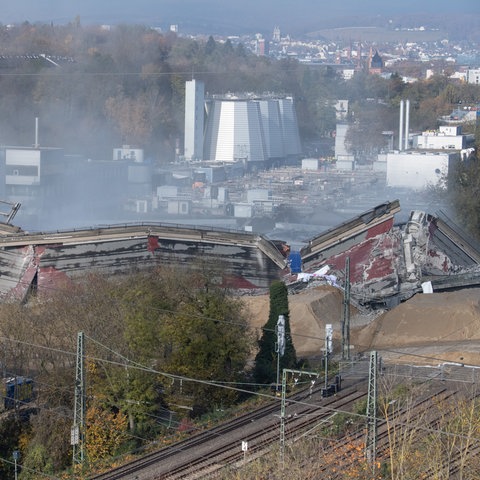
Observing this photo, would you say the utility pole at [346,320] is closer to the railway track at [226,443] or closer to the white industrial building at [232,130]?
the railway track at [226,443]

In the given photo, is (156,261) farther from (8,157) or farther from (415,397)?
(8,157)

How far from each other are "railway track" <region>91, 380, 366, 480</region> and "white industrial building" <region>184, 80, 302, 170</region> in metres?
16.7

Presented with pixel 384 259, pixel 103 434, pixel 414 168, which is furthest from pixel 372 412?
pixel 414 168

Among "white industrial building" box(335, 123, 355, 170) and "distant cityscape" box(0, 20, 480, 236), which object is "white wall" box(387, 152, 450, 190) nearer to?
"distant cityscape" box(0, 20, 480, 236)

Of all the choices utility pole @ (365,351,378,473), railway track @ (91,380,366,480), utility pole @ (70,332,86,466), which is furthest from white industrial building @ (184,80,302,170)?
utility pole @ (365,351,378,473)

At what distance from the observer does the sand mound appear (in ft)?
23.2

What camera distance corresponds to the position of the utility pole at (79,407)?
4.42m

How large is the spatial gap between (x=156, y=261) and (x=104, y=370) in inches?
119

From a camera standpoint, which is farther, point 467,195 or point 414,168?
point 414,168

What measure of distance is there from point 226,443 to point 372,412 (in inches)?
52.7

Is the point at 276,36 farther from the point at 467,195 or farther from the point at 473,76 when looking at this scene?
the point at 467,195

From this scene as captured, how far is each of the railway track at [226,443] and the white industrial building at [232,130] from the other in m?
16.7

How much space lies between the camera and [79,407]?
16.1ft

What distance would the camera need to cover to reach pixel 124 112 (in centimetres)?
2395
